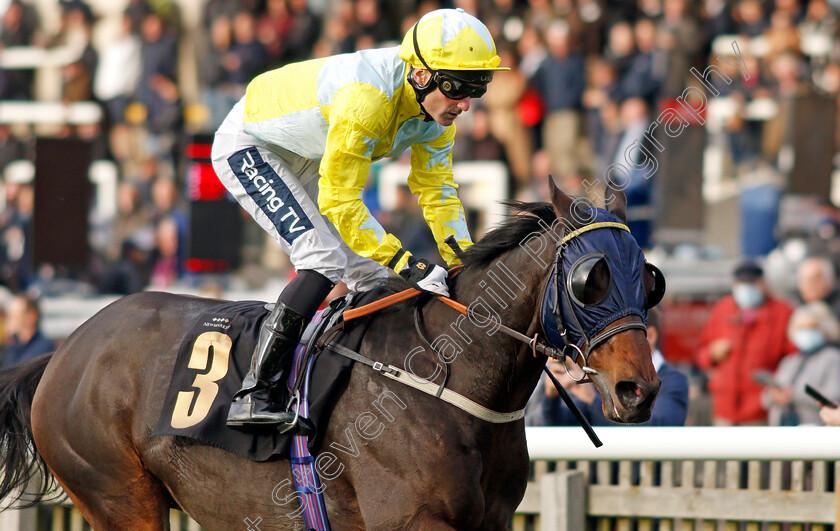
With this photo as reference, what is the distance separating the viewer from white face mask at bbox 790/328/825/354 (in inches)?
255

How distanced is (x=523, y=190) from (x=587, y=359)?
21.9 ft

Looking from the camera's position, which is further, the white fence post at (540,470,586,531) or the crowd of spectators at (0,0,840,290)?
the crowd of spectators at (0,0,840,290)

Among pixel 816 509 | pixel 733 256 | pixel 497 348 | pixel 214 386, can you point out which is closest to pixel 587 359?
pixel 497 348

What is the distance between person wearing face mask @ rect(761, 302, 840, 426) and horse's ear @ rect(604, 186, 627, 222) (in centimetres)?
302

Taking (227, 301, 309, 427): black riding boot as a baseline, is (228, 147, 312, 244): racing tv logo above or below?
above

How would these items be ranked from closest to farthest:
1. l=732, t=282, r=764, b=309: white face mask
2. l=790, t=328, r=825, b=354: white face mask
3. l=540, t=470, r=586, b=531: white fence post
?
l=540, t=470, r=586, b=531: white fence post → l=790, t=328, r=825, b=354: white face mask → l=732, t=282, r=764, b=309: white face mask

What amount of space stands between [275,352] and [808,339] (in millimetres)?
4216

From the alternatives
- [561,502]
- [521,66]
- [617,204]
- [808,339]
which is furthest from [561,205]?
[521,66]

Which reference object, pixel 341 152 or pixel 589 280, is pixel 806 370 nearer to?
pixel 589 280

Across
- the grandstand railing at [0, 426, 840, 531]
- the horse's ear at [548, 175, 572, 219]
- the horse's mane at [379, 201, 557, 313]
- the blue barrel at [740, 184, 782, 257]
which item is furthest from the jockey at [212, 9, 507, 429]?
the blue barrel at [740, 184, 782, 257]

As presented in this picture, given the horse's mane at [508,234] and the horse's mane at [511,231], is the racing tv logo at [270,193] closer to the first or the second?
the horse's mane at [508,234]

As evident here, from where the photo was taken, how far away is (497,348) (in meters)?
3.41

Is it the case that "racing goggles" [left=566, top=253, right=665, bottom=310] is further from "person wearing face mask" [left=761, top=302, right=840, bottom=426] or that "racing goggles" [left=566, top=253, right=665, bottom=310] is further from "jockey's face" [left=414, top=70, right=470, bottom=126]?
"person wearing face mask" [left=761, top=302, right=840, bottom=426]

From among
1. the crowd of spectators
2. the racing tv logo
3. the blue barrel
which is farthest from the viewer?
the crowd of spectators
